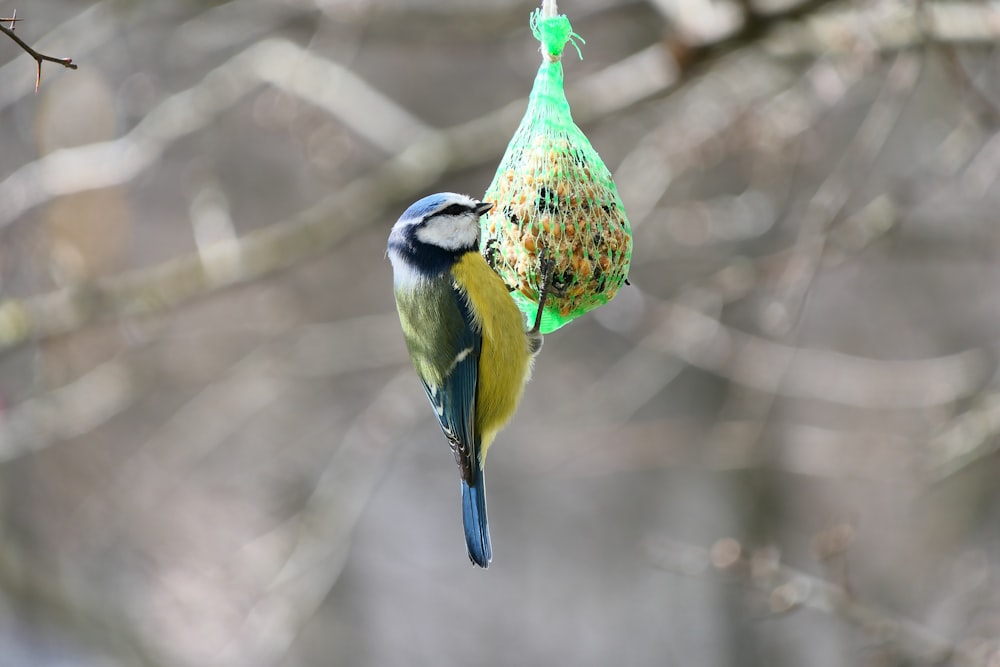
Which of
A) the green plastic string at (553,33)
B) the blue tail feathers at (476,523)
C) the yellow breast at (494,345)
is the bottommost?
the blue tail feathers at (476,523)

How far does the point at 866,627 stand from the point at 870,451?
7.04 ft

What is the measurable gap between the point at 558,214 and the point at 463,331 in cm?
41

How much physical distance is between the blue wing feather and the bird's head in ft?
0.41

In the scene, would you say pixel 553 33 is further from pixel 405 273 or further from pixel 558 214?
pixel 405 273

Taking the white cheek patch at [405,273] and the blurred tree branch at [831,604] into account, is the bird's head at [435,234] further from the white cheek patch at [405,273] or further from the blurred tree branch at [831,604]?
the blurred tree branch at [831,604]

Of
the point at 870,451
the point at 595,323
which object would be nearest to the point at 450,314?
the point at 870,451

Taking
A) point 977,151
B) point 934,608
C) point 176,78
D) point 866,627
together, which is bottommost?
point 866,627

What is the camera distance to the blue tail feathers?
276 cm

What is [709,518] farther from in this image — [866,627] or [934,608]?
[866,627]

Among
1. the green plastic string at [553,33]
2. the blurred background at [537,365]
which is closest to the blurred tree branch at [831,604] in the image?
the blurred background at [537,365]

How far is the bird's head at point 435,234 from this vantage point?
265cm

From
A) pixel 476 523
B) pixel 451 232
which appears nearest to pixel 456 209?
pixel 451 232

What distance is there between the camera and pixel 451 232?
106 inches

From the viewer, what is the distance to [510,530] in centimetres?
784
